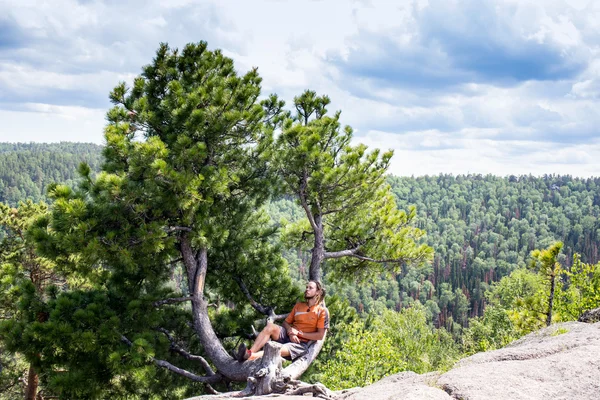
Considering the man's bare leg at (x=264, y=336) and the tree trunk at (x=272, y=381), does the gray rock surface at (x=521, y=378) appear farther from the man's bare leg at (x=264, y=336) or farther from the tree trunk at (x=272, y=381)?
the man's bare leg at (x=264, y=336)

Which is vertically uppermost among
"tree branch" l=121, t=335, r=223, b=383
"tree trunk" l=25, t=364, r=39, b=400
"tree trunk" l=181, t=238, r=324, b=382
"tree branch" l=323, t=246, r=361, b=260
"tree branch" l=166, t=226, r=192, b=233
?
"tree branch" l=166, t=226, r=192, b=233

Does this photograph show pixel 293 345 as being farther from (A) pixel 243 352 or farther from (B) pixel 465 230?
(B) pixel 465 230

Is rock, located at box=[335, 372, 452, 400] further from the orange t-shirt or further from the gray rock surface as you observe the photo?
the orange t-shirt

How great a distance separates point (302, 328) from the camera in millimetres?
8094

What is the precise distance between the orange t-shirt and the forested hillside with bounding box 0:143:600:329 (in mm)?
65621

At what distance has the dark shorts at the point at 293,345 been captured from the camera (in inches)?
299

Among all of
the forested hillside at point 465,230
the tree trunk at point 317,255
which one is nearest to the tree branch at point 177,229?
the tree trunk at point 317,255

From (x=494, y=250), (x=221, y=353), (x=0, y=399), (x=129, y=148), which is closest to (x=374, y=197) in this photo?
(x=221, y=353)

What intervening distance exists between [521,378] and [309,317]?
419 cm

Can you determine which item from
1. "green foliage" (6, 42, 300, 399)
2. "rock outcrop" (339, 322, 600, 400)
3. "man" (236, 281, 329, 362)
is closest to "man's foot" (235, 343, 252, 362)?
"man" (236, 281, 329, 362)

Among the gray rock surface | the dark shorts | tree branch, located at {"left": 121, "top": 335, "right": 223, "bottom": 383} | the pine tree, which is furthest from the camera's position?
tree branch, located at {"left": 121, "top": 335, "right": 223, "bottom": 383}

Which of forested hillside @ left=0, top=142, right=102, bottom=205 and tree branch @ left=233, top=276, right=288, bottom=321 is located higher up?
forested hillside @ left=0, top=142, right=102, bottom=205

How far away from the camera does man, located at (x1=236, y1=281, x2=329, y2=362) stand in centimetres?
773

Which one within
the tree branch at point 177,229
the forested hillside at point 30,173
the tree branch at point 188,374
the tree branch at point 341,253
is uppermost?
the forested hillside at point 30,173
